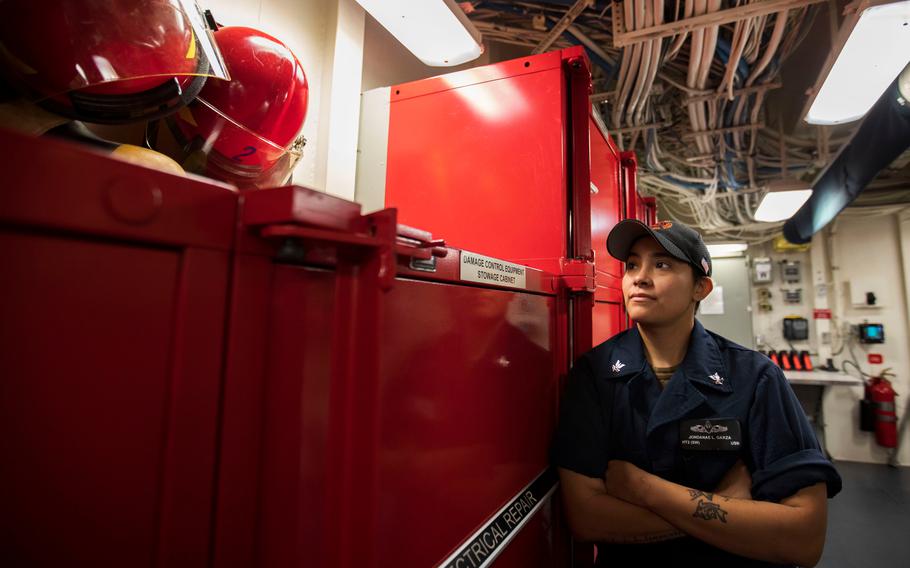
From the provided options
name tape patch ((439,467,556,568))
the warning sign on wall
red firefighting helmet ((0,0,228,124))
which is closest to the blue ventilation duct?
the warning sign on wall

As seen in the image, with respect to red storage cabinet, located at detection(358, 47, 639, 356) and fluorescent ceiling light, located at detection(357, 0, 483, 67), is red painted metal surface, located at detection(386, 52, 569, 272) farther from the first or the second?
fluorescent ceiling light, located at detection(357, 0, 483, 67)

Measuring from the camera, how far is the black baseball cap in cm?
125

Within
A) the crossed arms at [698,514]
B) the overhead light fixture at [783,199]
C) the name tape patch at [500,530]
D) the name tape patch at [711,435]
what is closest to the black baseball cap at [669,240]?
the name tape patch at [711,435]

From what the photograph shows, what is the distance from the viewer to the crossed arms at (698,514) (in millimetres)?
991

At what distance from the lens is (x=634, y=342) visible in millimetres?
1321

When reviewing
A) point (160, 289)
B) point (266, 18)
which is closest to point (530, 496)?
point (160, 289)

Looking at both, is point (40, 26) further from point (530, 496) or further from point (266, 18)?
point (530, 496)

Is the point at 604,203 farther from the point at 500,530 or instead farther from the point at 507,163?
the point at 500,530

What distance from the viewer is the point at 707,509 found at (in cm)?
103

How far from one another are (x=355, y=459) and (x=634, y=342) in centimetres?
107

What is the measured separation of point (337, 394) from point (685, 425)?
105cm

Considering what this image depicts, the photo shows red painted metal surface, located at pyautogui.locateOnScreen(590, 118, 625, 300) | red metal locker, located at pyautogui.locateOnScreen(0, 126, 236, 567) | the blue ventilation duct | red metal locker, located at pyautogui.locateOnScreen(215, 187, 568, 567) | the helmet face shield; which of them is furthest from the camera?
the blue ventilation duct

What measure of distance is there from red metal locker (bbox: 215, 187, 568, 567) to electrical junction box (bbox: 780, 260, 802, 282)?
6.20 m

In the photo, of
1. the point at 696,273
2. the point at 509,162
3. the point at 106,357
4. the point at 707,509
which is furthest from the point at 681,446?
the point at 106,357
